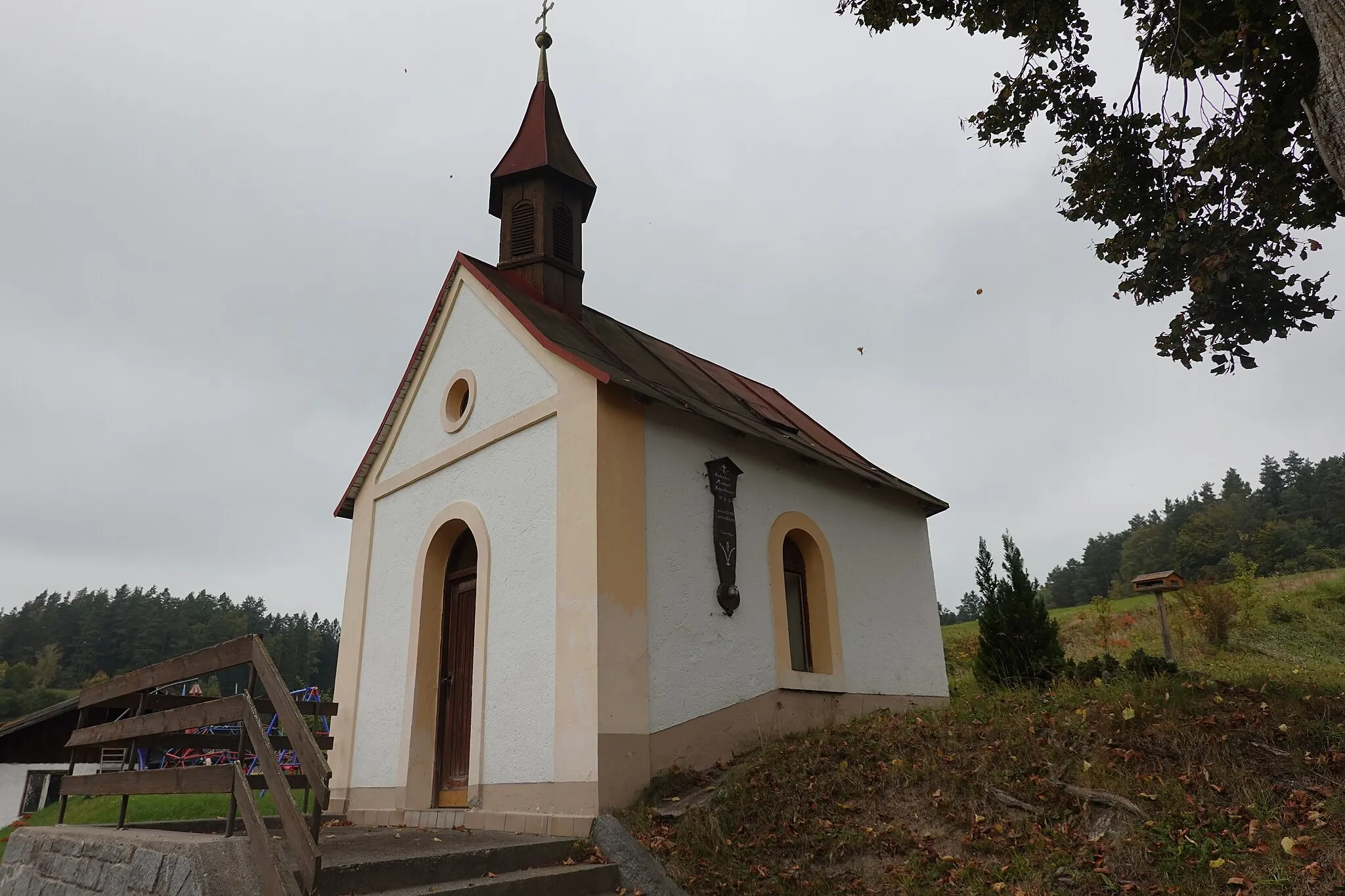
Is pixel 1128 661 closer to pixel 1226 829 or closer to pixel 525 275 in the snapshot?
pixel 1226 829

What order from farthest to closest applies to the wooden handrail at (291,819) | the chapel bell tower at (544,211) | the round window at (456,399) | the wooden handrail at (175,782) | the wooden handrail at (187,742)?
the chapel bell tower at (544,211), the round window at (456,399), the wooden handrail at (187,742), the wooden handrail at (175,782), the wooden handrail at (291,819)

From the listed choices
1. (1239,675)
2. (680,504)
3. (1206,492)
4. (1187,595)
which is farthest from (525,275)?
(1206,492)

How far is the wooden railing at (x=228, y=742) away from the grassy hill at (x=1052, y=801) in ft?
9.25

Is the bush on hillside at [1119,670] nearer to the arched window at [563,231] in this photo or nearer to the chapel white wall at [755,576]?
the chapel white wall at [755,576]

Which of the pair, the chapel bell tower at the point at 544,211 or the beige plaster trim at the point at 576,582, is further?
the chapel bell tower at the point at 544,211

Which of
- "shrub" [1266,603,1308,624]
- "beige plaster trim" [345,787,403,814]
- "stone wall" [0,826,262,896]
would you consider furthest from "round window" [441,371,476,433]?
"shrub" [1266,603,1308,624]

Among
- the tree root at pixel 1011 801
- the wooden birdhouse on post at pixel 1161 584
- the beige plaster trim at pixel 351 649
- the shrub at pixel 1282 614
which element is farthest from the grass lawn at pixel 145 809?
the shrub at pixel 1282 614

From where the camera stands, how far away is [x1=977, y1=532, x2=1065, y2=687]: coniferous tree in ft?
37.6

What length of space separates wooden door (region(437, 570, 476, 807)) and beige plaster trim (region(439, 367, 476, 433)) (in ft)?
5.88

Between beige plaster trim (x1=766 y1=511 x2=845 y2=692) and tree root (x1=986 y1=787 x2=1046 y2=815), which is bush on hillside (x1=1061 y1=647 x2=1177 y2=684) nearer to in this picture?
beige plaster trim (x1=766 y1=511 x2=845 y2=692)

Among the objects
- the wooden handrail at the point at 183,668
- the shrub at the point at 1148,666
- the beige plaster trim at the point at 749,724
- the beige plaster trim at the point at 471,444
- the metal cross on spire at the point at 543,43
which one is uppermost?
the metal cross on spire at the point at 543,43

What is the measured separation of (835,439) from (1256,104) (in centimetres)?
893

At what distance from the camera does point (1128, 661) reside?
27.8ft

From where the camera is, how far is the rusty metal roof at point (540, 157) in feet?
40.0
